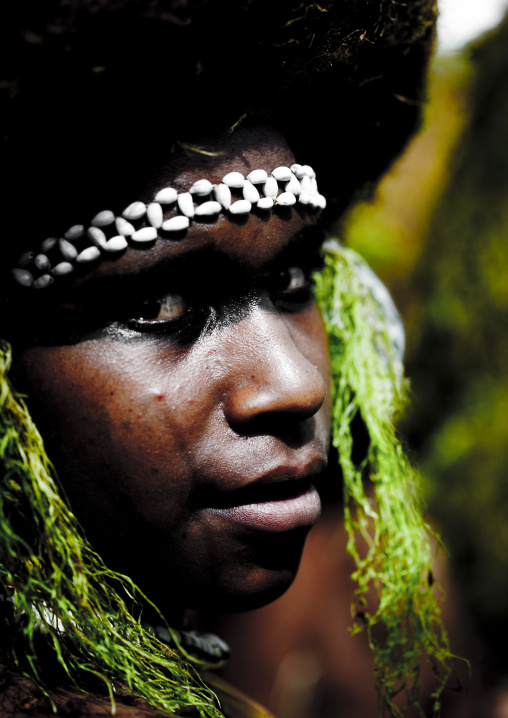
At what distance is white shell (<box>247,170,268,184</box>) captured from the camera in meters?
1.04

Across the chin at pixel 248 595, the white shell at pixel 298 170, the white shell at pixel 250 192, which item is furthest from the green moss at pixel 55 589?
the white shell at pixel 298 170

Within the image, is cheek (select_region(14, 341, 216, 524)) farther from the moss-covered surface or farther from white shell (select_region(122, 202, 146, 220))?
the moss-covered surface

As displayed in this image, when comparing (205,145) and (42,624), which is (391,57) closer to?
(205,145)

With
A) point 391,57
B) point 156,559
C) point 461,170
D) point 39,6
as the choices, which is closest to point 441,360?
point 461,170

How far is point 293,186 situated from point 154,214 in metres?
0.26

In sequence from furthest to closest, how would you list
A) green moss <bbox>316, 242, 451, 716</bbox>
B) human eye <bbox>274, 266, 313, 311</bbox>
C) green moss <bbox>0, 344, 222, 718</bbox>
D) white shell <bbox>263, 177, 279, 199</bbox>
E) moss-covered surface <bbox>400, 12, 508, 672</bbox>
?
moss-covered surface <bbox>400, 12, 508, 672</bbox>
green moss <bbox>316, 242, 451, 716</bbox>
human eye <bbox>274, 266, 313, 311</bbox>
white shell <bbox>263, 177, 279, 199</bbox>
green moss <bbox>0, 344, 222, 718</bbox>

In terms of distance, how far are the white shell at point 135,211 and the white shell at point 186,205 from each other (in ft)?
0.18

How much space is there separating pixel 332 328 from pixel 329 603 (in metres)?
2.19

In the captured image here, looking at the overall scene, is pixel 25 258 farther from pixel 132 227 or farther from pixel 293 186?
pixel 293 186

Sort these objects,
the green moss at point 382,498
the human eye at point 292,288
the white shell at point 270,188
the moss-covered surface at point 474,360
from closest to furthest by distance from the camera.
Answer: the white shell at point 270,188 < the human eye at point 292,288 < the green moss at point 382,498 < the moss-covered surface at point 474,360

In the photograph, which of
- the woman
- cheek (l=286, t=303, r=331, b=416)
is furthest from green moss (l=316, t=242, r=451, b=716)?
the woman

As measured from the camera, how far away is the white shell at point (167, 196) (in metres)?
0.98

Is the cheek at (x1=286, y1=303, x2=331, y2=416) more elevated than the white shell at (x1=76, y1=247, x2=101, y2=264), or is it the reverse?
the white shell at (x1=76, y1=247, x2=101, y2=264)

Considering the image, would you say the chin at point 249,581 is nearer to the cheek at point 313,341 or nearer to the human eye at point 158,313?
the cheek at point 313,341
